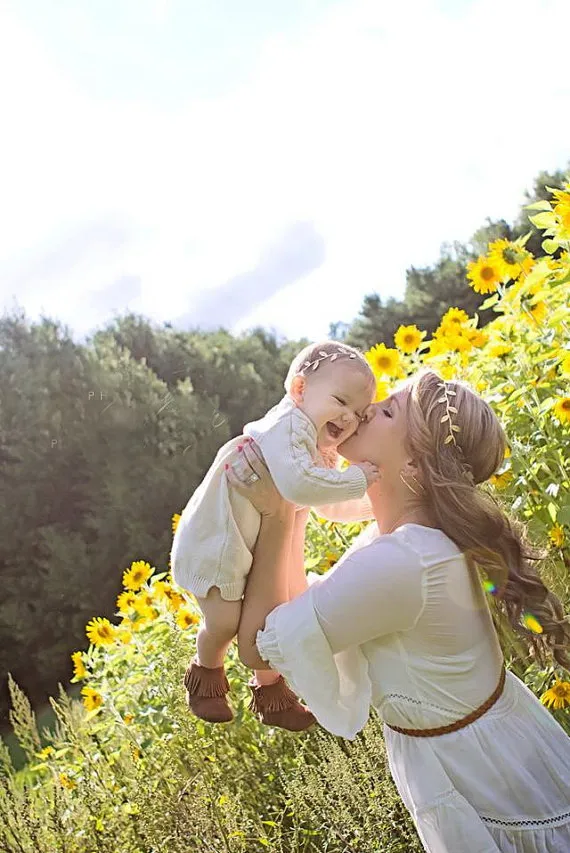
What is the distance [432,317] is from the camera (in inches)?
578

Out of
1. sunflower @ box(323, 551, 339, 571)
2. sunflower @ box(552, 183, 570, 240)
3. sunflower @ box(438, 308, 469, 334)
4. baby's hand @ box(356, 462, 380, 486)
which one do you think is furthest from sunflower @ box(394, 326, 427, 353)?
baby's hand @ box(356, 462, 380, 486)

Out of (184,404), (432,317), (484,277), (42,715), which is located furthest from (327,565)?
(432,317)

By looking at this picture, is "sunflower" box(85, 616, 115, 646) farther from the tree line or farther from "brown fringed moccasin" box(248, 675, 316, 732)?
the tree line

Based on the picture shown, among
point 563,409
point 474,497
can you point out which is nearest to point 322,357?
point 474,497

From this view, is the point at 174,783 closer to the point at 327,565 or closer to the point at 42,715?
the point at 327,565

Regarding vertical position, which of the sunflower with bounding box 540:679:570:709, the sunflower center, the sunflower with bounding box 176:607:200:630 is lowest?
the sunflower with bounding box 540:679:570:709

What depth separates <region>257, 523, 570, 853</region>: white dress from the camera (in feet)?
5.65

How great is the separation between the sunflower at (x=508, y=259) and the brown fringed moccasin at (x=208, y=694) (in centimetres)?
201

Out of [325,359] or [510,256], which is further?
[510,256]

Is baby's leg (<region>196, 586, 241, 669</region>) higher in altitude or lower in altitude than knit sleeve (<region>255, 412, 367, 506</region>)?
lower

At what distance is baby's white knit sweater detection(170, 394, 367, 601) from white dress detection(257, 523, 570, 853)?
0.48 ft

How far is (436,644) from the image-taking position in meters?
1.77

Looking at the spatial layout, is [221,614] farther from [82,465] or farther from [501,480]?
[82,465]

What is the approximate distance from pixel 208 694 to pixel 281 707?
0.50 feet
